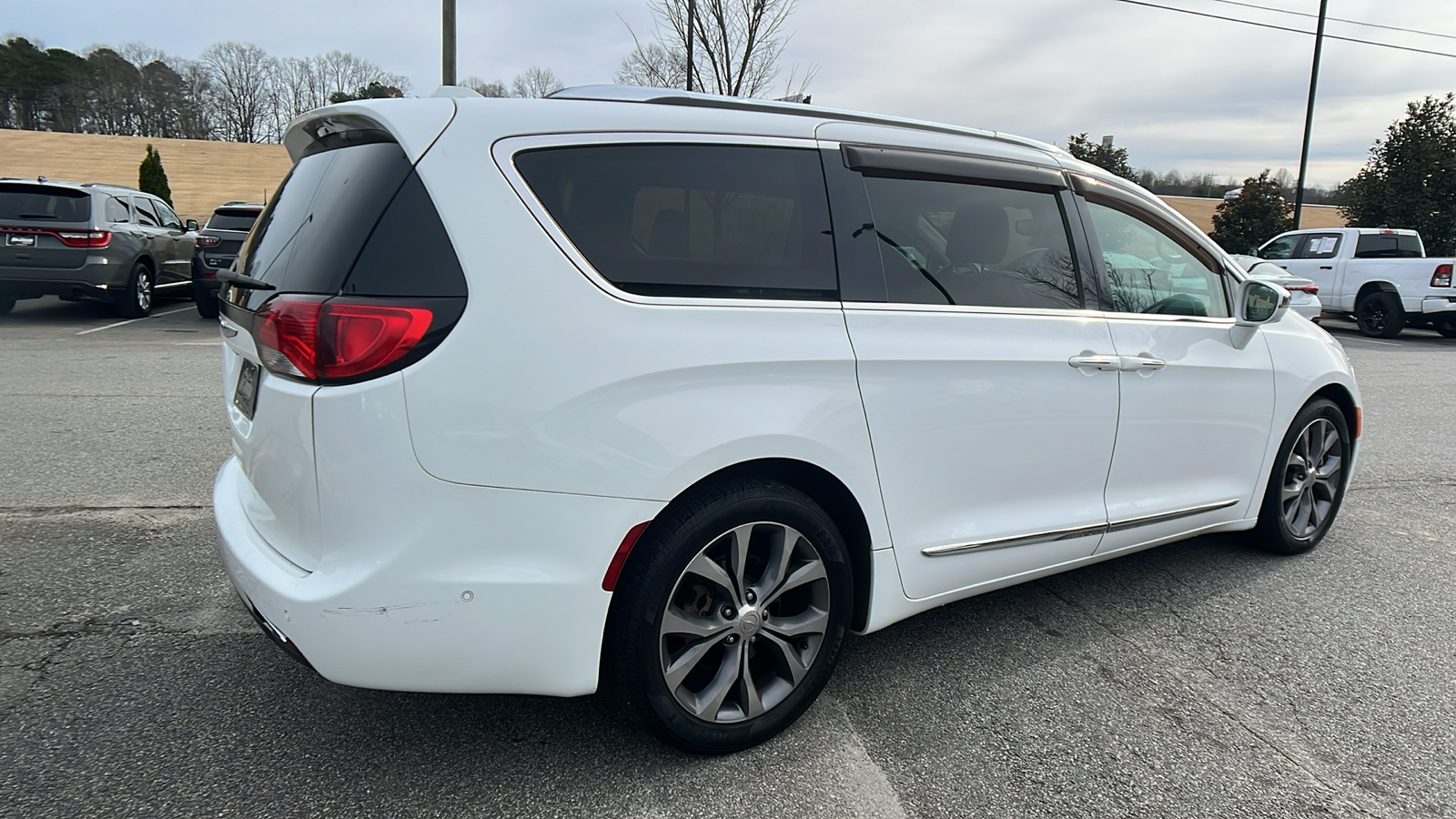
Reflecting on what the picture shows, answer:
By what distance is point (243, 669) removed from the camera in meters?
2.77

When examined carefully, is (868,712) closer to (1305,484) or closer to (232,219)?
(1305,484)

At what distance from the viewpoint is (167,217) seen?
13.9 meters

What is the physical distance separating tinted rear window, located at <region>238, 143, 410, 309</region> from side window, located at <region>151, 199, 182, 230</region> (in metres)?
13.8

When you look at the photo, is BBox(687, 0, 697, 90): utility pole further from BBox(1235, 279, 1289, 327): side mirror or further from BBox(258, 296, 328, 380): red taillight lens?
BBox(258, 296, 328, 380): red taillight lens

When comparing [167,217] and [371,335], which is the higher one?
[167,217]

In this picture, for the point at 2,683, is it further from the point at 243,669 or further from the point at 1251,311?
the point at 1251,311

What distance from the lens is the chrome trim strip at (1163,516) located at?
126 inches

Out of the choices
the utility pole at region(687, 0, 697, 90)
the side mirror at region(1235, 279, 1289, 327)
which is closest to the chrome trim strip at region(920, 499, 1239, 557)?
the side mirror at region(1235, 279, 1289, 327)

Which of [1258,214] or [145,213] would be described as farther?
[1258,214]

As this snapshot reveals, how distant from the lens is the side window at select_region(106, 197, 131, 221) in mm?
11641

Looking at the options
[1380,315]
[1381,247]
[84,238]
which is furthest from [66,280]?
[1381,247]

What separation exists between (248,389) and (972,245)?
225cm

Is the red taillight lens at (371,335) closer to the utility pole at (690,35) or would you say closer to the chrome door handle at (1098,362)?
the chrome door handle at (1098,362)

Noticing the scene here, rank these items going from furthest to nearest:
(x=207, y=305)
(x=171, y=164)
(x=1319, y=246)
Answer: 1. (x=171, y=164)
2. (x=1319, y=246)
3. (x=207, y=305)
